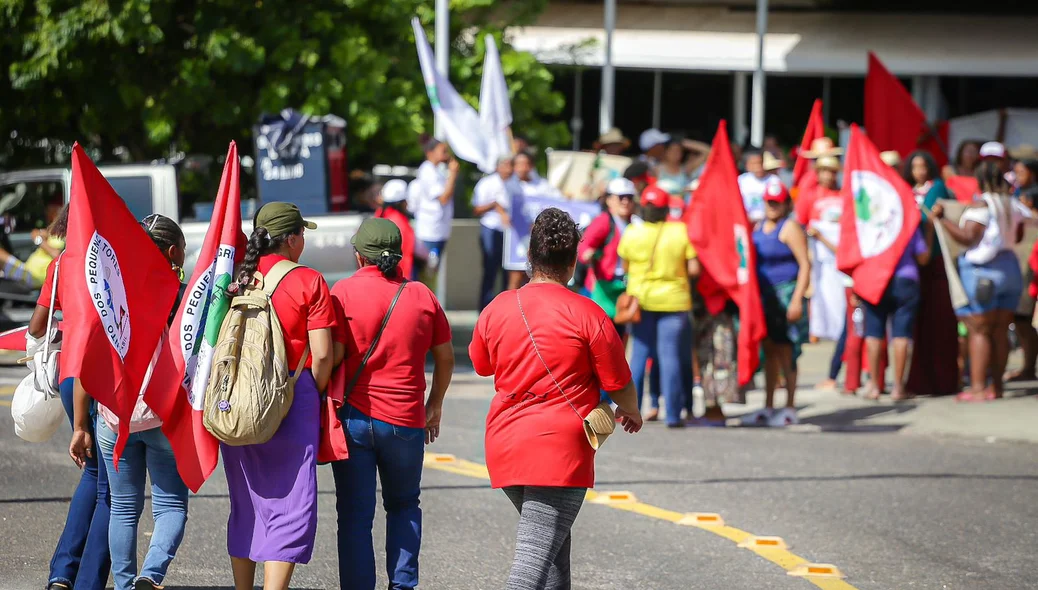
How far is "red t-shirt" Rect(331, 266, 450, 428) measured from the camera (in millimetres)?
5520

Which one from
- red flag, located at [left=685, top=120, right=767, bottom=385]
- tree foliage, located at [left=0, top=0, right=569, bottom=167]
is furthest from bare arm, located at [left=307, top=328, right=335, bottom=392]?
tree foliage, located at [left=0, top=0, right=569, bottom=167]

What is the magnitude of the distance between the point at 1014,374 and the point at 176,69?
988 centimetres

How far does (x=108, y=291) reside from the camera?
534 cm

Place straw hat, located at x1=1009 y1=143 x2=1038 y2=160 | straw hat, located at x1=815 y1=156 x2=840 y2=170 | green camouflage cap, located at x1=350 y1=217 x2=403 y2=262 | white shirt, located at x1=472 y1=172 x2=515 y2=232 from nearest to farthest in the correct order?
green camouflage cap, located at x1=350 y1=217 x2=403 y2=262 → straw hat, located at x1=815 y1=156 x2=840 y2=170 → white shirt, located at x1=472 y1=172 x2=515 y2=232 → straw hat, located at x1=1009 y1=143 x2=1038 y2=160

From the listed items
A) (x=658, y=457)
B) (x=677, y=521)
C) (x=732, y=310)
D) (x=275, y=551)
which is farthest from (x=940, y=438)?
(x=275, y=551)

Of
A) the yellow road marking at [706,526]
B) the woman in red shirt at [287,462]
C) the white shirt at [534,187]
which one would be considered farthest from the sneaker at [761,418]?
the woman in red shirt at [287,462]

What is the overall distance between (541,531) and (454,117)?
34.7ft

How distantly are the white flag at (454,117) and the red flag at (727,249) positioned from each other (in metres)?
4.18

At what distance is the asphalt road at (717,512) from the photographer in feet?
21.6

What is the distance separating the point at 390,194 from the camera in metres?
12.6

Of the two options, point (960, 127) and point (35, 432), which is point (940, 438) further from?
point (960, 127)

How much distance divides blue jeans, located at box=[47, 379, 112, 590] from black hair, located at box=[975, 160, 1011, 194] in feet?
27.4

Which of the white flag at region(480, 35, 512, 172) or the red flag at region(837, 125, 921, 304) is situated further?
the white flag at region(480, 35, 512, 172)

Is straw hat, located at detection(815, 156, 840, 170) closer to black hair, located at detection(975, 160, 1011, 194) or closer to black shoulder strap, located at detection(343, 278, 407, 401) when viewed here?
black hair, located at detection(975, 160, 1011, 194)
